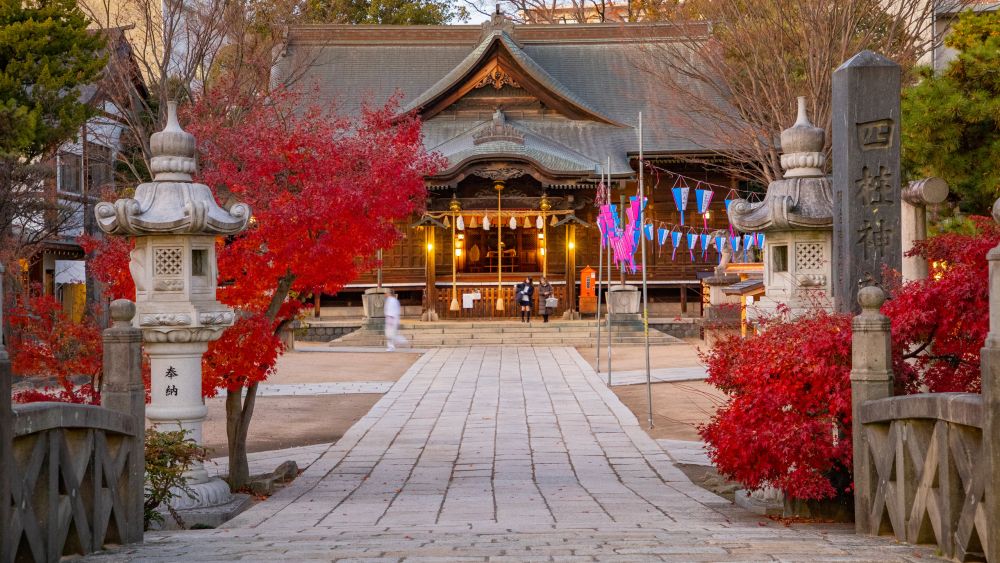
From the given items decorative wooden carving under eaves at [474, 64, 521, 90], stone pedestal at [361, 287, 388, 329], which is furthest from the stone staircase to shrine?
decorative wooden carving under eaves at [474, 64, 521, 90]

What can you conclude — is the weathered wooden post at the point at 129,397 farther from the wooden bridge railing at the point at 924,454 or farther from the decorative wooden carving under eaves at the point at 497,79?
the decorative wooden carving under eaves at the point at 497,79

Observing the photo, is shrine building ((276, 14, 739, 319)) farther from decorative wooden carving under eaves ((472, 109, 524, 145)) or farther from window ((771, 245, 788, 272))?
window ((771, 245, 788, 272))

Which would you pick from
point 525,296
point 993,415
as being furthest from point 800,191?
point 525,296

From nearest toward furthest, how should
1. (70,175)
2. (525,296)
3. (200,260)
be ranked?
(200,260)
(70,175)
(525,296)

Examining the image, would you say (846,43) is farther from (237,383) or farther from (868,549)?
(868,549)

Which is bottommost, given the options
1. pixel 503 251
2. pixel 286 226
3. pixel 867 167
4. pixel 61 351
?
pixel 61 351

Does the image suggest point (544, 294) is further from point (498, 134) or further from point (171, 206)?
point (171, 206)

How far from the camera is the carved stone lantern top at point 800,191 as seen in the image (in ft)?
30.2

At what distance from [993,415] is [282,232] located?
23.0 ft

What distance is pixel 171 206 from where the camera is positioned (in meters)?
9.17

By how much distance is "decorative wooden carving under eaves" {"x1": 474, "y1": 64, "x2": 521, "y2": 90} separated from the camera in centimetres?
3244

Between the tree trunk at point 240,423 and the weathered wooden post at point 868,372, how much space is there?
578 centimetres

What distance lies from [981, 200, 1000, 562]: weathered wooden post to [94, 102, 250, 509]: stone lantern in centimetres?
625

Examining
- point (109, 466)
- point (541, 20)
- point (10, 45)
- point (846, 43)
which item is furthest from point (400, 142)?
point (541, 20)
